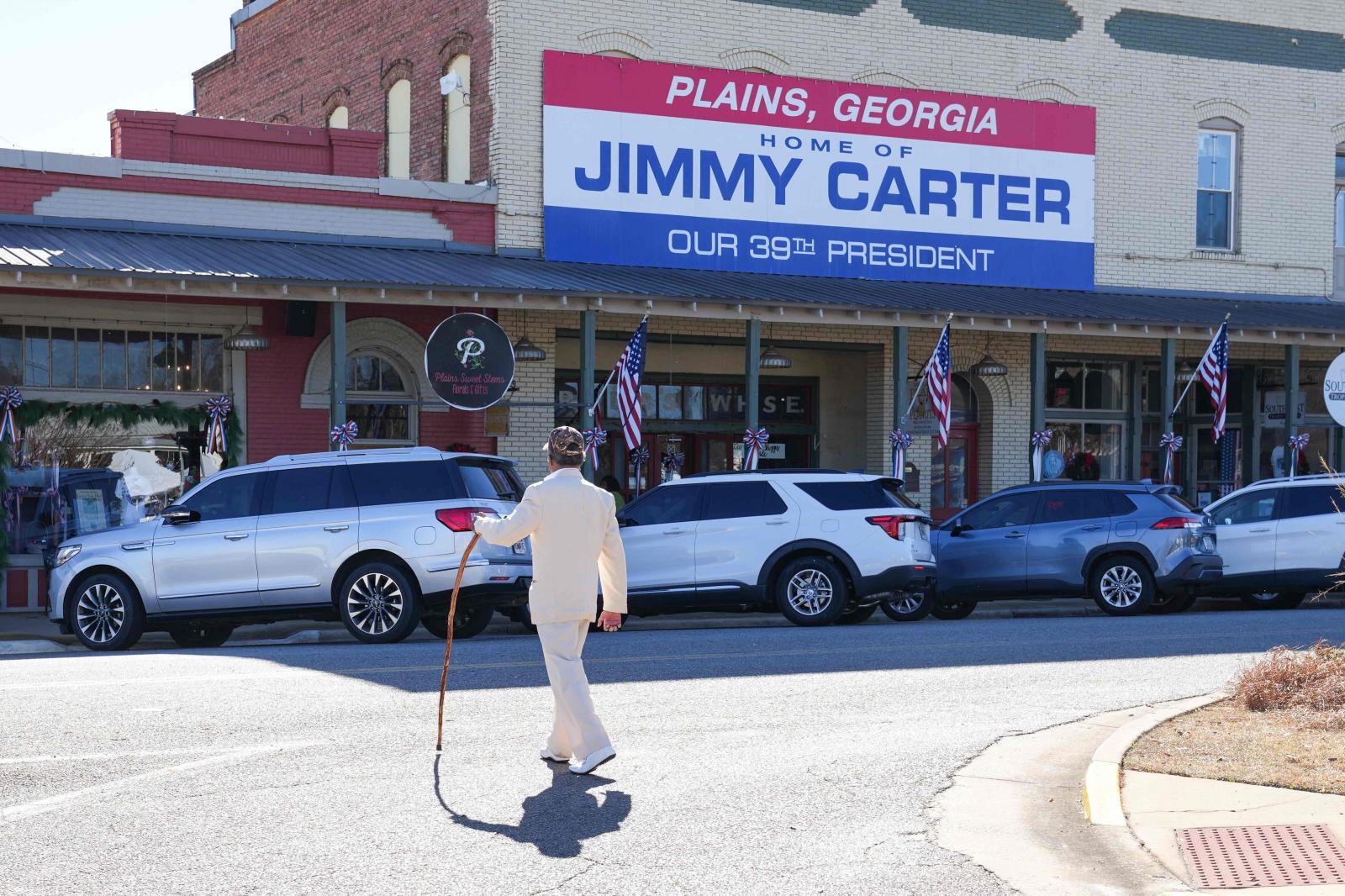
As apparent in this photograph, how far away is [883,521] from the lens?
16.1 m

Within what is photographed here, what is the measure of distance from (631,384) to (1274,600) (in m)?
8.67

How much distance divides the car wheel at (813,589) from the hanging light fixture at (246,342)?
25.3 feet

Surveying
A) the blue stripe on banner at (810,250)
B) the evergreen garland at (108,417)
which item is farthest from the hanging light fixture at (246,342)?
the blue stripe on banner at (810,250)

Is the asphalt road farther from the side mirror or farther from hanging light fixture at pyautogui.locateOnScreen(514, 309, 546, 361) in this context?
hanging light fixture at pyautogui.locateOnScreen(514, 309, 546, 361)

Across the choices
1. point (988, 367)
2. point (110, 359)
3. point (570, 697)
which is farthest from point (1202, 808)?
point (988, 367)

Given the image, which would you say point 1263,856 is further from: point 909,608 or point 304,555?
point 909,608

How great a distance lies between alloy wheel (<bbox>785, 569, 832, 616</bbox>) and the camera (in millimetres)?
16109

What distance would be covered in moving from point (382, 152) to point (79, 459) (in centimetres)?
917

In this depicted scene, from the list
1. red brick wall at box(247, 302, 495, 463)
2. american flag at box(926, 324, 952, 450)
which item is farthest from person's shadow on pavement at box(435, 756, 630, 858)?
american flag at box(926, 324, 952, 450)

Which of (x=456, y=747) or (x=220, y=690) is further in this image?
(x=220, y=690)

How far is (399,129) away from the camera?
26.3 metres

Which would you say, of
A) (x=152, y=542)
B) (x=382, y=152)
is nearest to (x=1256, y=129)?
(x=382, y=152)

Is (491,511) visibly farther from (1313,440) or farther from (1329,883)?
(1313,440)

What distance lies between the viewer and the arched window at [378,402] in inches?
845
